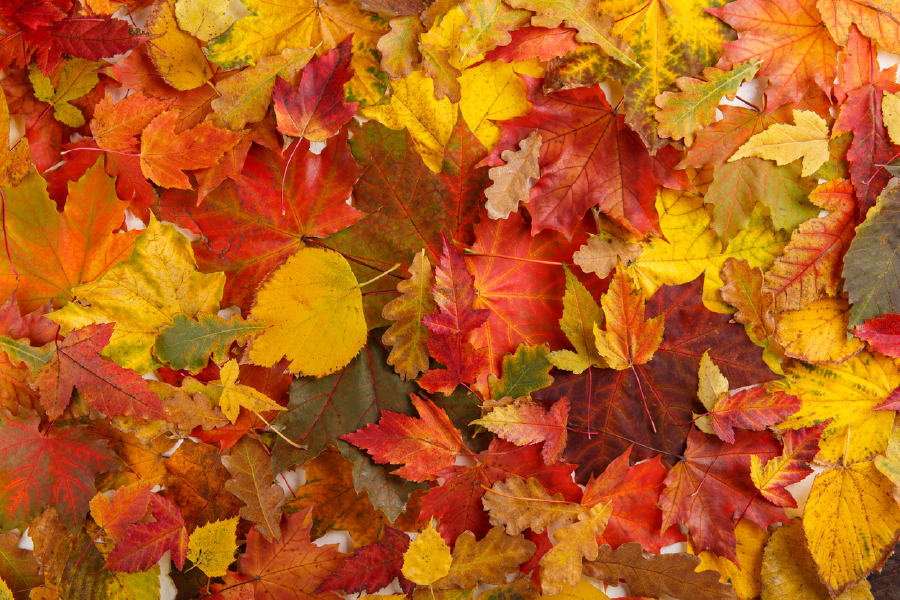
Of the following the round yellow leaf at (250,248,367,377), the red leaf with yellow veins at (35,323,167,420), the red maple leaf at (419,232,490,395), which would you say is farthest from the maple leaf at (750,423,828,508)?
the red leaf with yellow veins at (35,323,167,420)

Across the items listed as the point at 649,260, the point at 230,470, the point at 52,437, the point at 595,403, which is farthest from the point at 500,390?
the point at 52,437

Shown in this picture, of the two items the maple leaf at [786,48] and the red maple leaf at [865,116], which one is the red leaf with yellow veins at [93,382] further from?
the red maple leaf at [865,116]

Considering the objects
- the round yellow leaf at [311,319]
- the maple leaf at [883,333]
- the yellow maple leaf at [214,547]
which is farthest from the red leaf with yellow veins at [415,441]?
the maple leaf at [883,333]

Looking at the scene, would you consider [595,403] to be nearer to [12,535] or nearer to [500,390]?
[500,390]

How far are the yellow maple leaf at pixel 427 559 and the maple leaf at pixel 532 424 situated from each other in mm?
183

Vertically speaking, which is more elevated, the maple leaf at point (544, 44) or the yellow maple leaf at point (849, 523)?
the maple leaf at point (544, 44)

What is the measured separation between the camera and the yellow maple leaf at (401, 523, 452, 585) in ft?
2.61

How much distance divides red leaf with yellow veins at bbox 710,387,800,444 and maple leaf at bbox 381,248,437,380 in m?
0.48

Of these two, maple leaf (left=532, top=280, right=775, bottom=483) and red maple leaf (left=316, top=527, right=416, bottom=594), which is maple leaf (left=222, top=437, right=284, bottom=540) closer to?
red maple leaf (left=316, top=527, right=416, bottom=594)

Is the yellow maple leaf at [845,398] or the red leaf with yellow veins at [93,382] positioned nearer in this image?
the red leaf with yellow veins at [93,382]

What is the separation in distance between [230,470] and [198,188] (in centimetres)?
45

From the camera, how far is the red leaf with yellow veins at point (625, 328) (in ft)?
2.67

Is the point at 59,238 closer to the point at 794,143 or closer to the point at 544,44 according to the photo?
the point at 544,44

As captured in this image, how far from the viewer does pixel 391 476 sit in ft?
2.72
